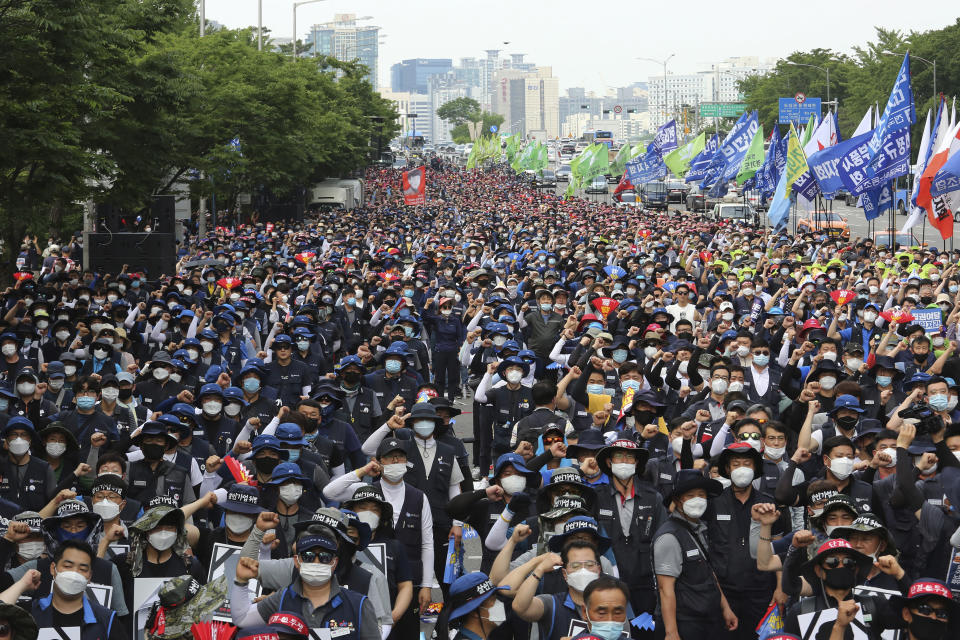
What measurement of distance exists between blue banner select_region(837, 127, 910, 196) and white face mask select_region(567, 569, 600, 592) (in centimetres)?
2271

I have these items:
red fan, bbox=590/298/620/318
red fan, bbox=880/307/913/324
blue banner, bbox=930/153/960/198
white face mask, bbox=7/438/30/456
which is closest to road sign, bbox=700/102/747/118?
blue banner, bbox=930/153/960/198

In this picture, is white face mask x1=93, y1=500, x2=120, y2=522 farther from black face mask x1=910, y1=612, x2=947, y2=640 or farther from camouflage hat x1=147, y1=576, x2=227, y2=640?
black face mask x1=910, y1=612, x2=947, y2=640

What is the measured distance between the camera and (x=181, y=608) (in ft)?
20.3

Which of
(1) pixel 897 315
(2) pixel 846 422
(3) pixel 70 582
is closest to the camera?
(3) pixel 70 582

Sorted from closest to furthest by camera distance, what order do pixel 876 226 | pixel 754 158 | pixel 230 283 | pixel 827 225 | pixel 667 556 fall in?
pixel 667 556 < pixel 230 283 < pixel 754 158 < pixel 827 225 < pixel 876 226

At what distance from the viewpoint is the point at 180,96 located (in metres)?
24.0

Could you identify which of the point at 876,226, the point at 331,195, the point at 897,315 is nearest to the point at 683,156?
the point at 876,226

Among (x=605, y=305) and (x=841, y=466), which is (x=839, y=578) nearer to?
(x=841, y=466)

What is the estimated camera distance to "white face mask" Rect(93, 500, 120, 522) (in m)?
8.20

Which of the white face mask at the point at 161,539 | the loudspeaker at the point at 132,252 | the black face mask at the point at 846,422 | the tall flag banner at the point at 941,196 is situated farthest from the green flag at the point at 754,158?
the white face mask at the point at 161,539

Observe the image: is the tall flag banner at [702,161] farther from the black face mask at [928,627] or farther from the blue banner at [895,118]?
the black face mask at [928,627]

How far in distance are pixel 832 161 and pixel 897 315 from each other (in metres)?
14.3

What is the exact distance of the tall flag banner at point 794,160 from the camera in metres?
32.4

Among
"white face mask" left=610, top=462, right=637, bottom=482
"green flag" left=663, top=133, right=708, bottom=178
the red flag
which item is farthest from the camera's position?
the red flag
